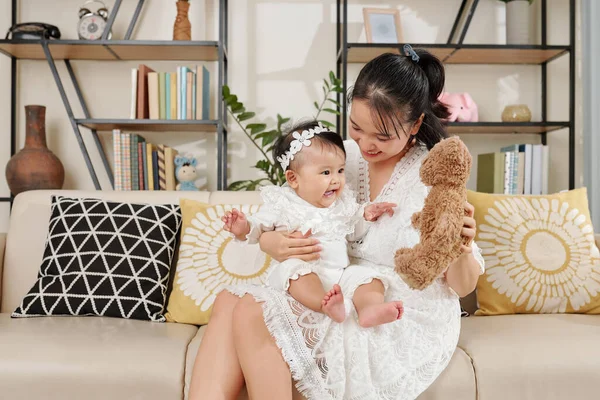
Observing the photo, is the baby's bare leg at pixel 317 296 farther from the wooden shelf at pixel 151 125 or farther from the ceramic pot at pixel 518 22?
the ceramic pot at pixel 518 22

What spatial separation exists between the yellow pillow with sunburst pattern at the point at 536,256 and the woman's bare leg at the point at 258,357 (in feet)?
2.84

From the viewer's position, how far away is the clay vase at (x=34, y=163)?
9.20 ft

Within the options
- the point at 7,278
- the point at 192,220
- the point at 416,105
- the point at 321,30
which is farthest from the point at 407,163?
the point at 321,30

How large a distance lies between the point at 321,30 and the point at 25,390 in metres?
2.27

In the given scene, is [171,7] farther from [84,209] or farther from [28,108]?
[84,209]

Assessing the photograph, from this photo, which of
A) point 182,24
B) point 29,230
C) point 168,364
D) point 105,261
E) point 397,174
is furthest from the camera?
point 182,24

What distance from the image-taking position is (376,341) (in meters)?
1.33

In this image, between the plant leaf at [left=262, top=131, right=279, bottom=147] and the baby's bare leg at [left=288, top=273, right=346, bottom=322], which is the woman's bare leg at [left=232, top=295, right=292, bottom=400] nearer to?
the baby's bare leg at [left=288, top=273, right=346, bottom=322]

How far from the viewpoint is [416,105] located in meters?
1.50

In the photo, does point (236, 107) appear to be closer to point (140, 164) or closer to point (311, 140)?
point (140, 164)

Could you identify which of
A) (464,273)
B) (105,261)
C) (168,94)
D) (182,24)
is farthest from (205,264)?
(182,24)

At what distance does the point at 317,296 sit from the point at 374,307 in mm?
128

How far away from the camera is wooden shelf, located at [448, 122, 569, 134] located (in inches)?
115

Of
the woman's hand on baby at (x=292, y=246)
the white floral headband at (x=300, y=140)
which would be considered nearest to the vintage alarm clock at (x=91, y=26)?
the white floral headband at (x=300, y=140)
